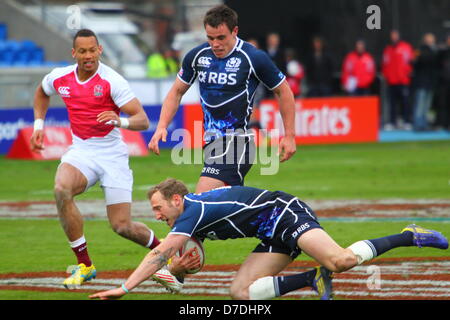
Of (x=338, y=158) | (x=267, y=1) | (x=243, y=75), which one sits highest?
(x=267, y=1)

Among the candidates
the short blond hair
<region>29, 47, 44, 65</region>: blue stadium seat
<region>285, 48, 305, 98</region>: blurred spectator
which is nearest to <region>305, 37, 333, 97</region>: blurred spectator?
<region>285, 48, 305, 98</region>: blurred spectator

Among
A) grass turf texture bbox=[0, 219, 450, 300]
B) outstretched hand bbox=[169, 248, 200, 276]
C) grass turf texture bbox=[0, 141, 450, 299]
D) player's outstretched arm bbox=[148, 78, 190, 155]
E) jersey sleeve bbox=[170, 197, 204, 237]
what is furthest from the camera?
grass turf texture bbox=[0, 141, 450, 299]

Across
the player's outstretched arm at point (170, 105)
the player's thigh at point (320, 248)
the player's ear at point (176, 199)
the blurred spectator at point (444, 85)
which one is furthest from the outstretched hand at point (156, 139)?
the blurred spectator at point (444, 85)

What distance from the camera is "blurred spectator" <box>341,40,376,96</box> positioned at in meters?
29.4

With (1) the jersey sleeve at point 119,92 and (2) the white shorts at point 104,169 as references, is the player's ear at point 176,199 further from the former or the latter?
(1) the jersey sleeve at point 119,92

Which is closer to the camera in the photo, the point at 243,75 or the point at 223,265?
the point at 243,75

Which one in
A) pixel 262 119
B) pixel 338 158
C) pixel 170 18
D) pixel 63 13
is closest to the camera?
pixel 338 158

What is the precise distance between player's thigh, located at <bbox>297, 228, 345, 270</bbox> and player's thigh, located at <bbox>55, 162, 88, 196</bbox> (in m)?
2.56

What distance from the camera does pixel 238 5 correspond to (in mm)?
30141

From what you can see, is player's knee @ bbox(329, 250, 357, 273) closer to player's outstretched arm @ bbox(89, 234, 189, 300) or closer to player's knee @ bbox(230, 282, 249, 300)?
player's knee @ bbox(230, 282, 249, 300)
